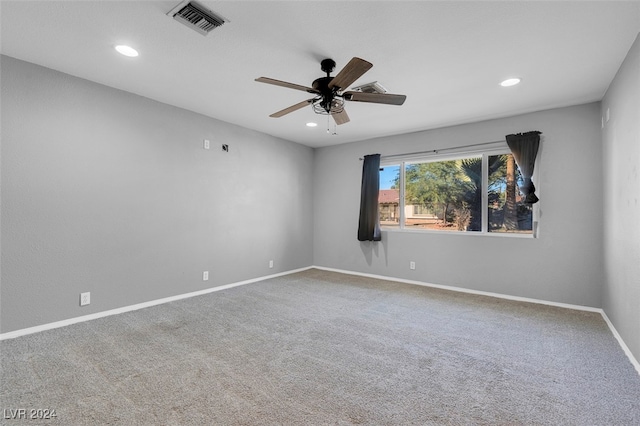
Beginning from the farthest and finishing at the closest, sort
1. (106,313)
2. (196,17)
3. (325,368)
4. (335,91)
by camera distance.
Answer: (106,313) < (335,91) < (325,368) < (196,17)

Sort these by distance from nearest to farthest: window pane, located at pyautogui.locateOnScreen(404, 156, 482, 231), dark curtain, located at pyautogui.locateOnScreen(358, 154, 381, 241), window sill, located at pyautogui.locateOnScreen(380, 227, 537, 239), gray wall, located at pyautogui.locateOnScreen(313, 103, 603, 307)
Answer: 1. gray wall, located at pyautogui.locateOnScreen(313, 103, 603, 307)
2. window sill, located at pyautogui.locateOnScreen(380, 227, 537, 239)
3. window pane, located at pyautogui.locateOnScreen(404, 156, 482, 231)
4. dark curtain, located at pyautogui.locateOnScreen(358, 154, 381, 241)

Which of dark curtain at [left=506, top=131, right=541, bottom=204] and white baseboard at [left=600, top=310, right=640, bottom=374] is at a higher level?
dark curtain at [left=506, top=131, right=541, bottom=204]

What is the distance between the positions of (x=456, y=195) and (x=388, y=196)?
114cm

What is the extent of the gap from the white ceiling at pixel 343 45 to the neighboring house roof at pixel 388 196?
1.92m

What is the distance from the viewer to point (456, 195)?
181 inches

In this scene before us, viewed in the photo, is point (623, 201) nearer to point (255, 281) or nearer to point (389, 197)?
point (389, 197)

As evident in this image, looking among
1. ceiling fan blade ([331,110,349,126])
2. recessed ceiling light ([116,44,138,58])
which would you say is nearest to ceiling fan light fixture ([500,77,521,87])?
ceiling fan blade ([331,110,349,126])

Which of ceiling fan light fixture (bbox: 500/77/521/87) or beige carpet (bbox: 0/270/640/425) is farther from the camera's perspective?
ceiling fan light fixture (bbox: 500/77/521/87)

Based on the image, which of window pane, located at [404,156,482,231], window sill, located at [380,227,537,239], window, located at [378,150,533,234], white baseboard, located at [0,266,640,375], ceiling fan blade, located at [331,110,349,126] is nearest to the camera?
white baseboard, located at [0,266,640,375]

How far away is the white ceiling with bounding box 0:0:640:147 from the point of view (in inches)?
77.0

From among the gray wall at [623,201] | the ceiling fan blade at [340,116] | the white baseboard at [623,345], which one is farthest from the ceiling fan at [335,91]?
the white baseboard at [623,345]

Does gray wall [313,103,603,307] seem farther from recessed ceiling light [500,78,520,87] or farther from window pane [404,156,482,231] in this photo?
recessed ceiling light [500,78,520,87]

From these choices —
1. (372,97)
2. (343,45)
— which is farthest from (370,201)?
(343,45)

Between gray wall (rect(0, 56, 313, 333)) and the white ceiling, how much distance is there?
0.35 metres
